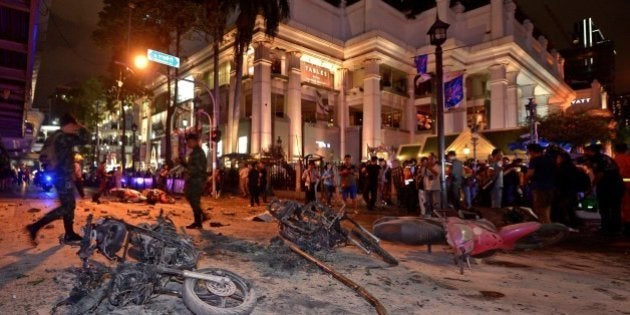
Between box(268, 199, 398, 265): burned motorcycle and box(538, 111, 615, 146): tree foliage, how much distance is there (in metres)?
29.3

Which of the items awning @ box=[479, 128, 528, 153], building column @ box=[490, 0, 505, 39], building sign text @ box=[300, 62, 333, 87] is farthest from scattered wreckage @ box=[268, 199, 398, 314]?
building column @ box=[490, 0, 505, 39]

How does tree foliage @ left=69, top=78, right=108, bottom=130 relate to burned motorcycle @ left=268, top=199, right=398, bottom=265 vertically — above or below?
above

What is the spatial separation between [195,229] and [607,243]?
8297mm

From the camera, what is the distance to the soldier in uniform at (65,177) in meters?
5.85

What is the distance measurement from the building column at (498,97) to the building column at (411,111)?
276 inches

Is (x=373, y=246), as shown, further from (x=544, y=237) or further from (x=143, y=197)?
(x=143, y=197)

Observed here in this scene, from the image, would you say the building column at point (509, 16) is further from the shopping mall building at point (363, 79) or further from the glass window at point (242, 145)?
the glass window at point (242, 145)

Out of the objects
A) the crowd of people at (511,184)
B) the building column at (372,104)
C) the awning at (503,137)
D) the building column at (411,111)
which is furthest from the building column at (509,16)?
the crowd of people at (511,184)

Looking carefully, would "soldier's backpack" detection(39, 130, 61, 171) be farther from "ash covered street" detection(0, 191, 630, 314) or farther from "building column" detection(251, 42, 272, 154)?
"building column" detection(251, 42, 272, 154)

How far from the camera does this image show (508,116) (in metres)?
35.1

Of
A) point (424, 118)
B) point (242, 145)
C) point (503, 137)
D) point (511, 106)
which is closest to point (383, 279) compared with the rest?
point (242, 145)

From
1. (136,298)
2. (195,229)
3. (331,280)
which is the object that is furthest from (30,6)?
(331,280)

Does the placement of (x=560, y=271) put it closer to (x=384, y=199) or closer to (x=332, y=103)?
(x=384, y=199)

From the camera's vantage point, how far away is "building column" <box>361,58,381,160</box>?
3228 cm
